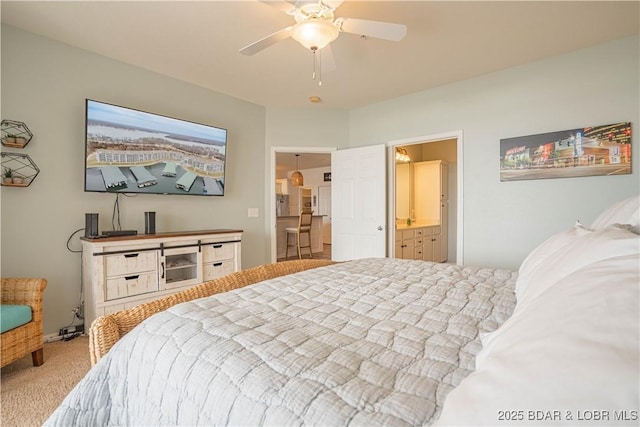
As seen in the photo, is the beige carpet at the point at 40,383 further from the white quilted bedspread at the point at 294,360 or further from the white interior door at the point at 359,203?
the white interior door at the point at 359,203

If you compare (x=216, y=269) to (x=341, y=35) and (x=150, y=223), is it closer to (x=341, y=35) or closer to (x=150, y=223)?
(x=150, y=223)

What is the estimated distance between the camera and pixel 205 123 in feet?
12.1

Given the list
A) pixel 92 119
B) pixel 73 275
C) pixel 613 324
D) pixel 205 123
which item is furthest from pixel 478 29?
pixel 73 275

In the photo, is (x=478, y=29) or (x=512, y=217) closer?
(x=478, y=29)

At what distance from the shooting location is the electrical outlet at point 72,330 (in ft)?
8.64

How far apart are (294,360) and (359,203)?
11.6 ft

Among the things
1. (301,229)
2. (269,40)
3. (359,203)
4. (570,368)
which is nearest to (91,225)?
(269,40)

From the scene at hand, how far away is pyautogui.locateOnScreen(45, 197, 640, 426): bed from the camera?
406 mm

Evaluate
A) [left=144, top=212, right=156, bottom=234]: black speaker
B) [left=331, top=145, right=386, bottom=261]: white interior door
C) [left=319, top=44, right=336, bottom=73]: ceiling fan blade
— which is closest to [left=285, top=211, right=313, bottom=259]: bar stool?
[left=331, top=145, right=386, bottom=261]: white interior door

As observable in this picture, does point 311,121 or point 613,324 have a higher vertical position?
point 311,121

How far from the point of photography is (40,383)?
6.27 ft

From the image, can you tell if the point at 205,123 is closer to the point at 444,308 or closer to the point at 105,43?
the point at 105,43

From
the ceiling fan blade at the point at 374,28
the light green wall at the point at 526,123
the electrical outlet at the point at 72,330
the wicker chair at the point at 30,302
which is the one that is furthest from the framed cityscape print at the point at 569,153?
the electrical outlet at the point at 72,330

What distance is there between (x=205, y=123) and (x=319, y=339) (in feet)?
11.4
